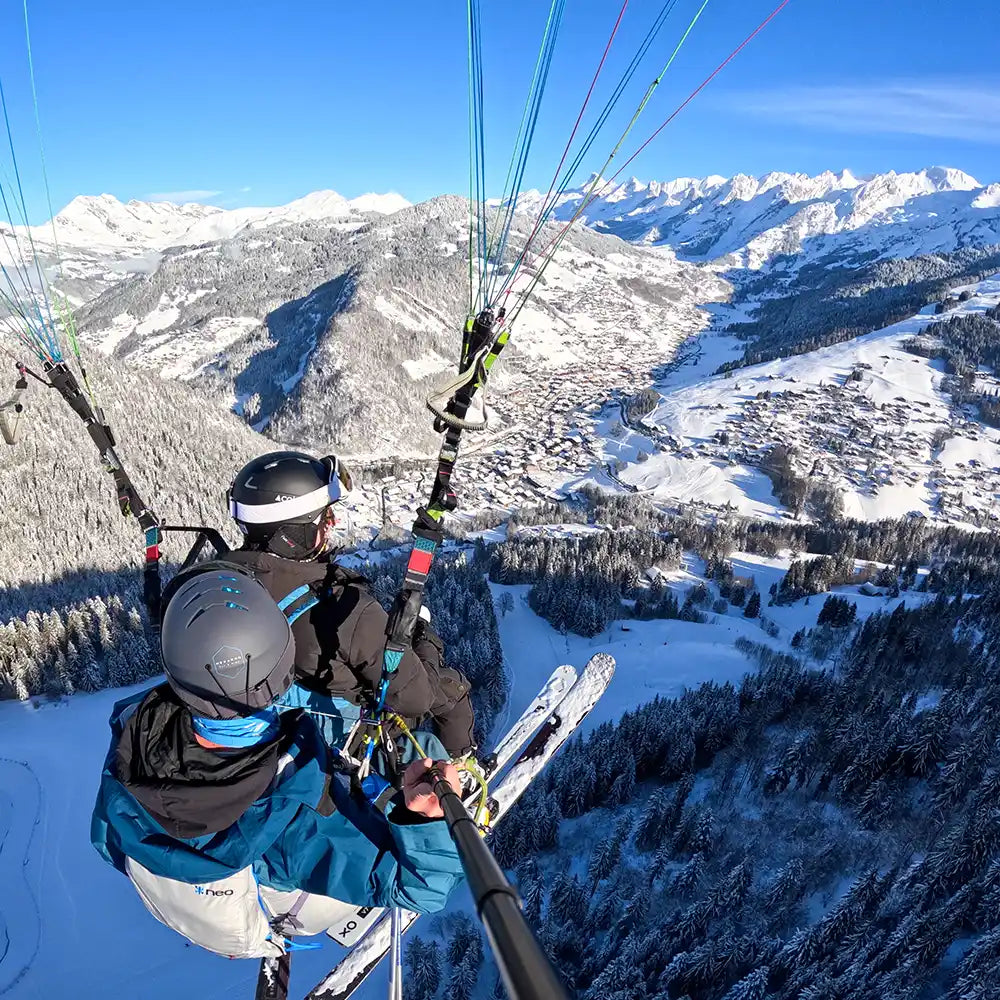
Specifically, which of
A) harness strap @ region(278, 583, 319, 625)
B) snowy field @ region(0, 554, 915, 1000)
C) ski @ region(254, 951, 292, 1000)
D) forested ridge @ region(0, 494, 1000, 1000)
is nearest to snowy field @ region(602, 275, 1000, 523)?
forested ridge @ region(0, 494, 1000, 1000)

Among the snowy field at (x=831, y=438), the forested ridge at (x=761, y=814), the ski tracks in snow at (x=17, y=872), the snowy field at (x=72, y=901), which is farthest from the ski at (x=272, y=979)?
the snowy field at (x=831, y=438)

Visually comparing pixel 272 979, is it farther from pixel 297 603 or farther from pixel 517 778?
pixel 517 778

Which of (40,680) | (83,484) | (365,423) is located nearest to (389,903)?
(40,680)

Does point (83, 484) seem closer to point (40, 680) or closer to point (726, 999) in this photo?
point (40, 680)

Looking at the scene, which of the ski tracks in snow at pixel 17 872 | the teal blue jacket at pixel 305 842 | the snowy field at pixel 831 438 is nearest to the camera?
the teal blue jacket at pixel 305 842

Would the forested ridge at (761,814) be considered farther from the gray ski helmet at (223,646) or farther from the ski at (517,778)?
the gray ski helmet at (223,646)

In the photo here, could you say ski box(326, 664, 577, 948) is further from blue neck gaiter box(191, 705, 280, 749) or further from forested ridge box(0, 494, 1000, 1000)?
forested ridge box(0, 494, 1000, 1000)

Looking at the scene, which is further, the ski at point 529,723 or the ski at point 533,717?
the ski at point 533,717

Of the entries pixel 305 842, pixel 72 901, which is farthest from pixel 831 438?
pixel 305 842

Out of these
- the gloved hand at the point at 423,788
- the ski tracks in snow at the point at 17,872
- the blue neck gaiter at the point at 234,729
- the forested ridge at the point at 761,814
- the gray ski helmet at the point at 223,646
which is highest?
the gray ski helmet at the point at 223,646
